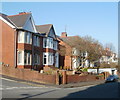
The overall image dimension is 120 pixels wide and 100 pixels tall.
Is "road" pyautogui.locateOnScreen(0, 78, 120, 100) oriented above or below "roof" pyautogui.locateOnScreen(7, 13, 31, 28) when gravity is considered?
below

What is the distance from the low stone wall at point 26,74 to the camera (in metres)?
26.0

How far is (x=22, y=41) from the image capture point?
3088cm

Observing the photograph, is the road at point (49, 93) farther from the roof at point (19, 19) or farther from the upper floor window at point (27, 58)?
the roof at point (19, 19)

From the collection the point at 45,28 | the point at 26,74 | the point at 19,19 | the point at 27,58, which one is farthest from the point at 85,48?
the point at 26,74

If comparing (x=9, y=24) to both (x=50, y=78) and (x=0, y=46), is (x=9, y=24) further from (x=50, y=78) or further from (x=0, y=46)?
(x=50, y=78)

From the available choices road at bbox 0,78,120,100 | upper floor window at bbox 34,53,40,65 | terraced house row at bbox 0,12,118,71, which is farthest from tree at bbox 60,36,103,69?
road at bbox 0,78,120,100

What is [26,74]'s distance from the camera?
2602cm

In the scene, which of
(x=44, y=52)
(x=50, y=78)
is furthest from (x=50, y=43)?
(x=50, y=78)

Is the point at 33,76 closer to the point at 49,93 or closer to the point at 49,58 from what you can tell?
the point at 49,93

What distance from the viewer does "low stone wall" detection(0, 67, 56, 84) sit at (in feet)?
85.2

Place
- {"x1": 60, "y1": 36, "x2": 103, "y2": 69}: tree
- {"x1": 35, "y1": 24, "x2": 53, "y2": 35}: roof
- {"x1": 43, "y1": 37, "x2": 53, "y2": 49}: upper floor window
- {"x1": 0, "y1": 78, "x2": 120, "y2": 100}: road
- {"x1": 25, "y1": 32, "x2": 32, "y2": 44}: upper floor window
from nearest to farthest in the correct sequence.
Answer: {"x1": 0, "y1": 78, "x2": 120, "y2": 100}: road, {"x1": 25, "y1": 32, "x2": 32, "y2": 44}: upper floor window, {"x1": 43, "y1": 37, "x2": 53, "y2": 49}: upper floor window, {"x1": 35, "y1": 24, "x2": 53, "y2": 35}: roof, {"x1": 60, "y1": 36, "x2": 103, "y2": 69}: tree

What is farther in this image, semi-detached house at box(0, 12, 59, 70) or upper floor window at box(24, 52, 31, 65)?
upper floor window at box(24, 52, 31, 65)

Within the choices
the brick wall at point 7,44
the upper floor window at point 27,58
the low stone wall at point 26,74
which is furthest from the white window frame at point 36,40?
the low stone wall at point 26,74

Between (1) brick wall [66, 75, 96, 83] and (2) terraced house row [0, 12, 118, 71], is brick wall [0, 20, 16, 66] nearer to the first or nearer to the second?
(2) terraced house row [0, 12, 118, 71]
